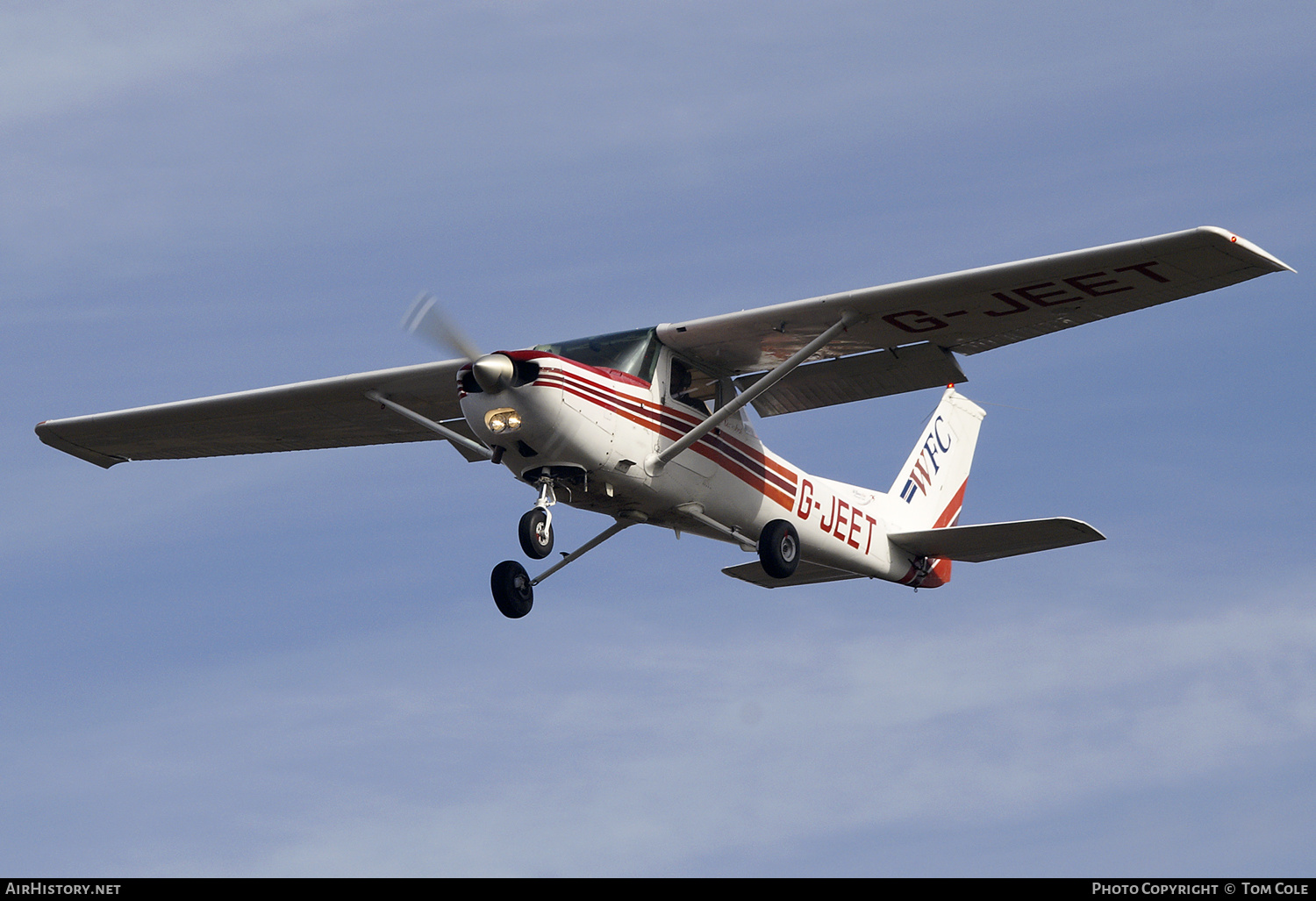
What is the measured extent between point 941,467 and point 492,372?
8.77 m

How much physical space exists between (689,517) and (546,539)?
2.05 m

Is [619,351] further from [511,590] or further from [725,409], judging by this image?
[511,590]

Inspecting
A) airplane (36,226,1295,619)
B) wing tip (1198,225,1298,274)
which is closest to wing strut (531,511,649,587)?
airplane (36,226,1295,619)

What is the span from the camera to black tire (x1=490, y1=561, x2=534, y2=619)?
18.6m

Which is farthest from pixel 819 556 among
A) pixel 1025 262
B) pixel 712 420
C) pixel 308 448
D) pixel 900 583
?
pixel 308 448

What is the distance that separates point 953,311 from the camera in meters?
18.6

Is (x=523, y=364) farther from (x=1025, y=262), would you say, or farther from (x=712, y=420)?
(x=1025, y=262)

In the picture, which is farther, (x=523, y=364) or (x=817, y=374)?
(x=817, y=374)

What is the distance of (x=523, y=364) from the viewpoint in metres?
16.9

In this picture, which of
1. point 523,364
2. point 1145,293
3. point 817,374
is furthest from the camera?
point 817,374

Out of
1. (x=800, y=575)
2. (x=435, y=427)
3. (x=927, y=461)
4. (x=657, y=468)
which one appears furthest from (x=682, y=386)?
(x=927, y=461)

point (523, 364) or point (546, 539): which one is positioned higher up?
point (523, 364)

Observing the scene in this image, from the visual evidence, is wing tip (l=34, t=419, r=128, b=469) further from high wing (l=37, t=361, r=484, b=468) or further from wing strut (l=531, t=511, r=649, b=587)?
wing strut (l=531, t=511, r=649, b=587)

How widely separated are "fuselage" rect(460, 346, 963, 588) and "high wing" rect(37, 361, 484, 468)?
2557mm
